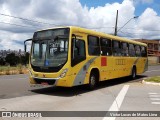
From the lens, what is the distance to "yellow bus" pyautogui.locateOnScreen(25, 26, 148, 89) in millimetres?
13128

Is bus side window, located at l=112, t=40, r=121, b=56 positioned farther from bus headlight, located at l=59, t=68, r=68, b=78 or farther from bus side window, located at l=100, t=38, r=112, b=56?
bus headlight, located at l=59, t=68, r=68, b=78

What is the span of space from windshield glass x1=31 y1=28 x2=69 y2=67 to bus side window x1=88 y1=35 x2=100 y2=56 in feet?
6.68

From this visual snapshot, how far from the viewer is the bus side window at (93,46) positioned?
49.6ft

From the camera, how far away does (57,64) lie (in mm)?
13117

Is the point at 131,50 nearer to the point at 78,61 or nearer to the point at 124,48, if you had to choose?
the point at 124,48

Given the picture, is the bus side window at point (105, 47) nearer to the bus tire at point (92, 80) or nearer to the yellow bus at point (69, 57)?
the yellow bus at point (69, 57)

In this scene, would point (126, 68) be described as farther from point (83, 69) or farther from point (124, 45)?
point (83, 69)

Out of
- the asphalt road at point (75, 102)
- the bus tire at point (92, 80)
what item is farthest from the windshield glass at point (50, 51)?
the bus tire at point (92, 80)

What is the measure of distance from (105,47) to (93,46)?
164cm

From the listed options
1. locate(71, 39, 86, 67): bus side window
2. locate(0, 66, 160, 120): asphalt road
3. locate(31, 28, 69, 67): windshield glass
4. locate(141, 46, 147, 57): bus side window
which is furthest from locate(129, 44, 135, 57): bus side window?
locate(31, 28, 69, 67): windshield glass

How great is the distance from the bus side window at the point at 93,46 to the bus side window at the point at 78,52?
715 mm

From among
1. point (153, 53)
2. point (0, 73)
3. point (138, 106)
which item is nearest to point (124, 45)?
point (138, 106)

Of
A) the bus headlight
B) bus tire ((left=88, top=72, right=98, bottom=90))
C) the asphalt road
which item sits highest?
the bus headlight

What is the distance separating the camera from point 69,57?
13.1 meters
